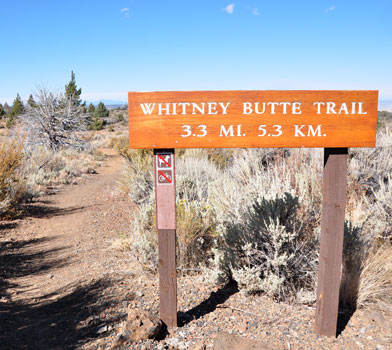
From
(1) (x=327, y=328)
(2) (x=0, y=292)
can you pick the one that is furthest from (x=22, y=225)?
(1) (x=327, y=328)

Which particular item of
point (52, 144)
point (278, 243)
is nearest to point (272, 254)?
point (278, 243)

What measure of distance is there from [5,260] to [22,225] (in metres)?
1.77

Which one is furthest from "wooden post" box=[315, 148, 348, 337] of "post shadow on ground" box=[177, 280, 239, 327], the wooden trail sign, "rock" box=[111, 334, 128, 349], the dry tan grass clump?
"rock" box=[111, 334, 128, 349]

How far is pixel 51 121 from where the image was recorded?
15.8 m

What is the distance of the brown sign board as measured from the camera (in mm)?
2678

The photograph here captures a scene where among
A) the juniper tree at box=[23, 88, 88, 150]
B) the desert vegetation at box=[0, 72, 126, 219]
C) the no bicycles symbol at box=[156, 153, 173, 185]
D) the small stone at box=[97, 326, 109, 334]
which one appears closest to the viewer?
the no bicycles symbol at box=[156, 153, 173, 185]

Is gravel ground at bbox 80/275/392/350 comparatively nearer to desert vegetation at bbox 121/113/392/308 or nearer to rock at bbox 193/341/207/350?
rock at bbox 193/341/207/350

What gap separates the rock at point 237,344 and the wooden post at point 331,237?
1.65ft

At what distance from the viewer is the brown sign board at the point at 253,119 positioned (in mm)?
2678

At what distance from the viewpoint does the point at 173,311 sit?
9.75 feet

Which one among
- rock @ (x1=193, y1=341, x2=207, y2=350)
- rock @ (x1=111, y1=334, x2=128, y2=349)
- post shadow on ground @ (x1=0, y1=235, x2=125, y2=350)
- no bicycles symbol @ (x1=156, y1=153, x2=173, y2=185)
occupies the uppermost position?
no bicycles symbol @ (x1=156, y1=153, x2=173, y2=185)

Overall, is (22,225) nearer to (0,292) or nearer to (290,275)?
(0,292)

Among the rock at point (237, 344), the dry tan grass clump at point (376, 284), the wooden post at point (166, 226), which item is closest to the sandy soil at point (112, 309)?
the rock at point (237, 344)

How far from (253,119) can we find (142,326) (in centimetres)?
189
